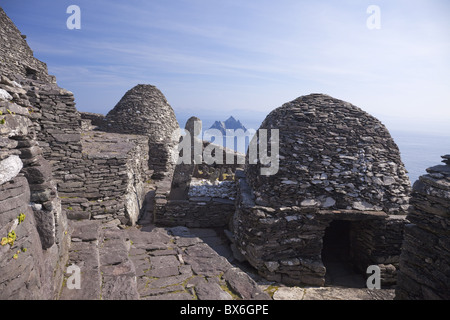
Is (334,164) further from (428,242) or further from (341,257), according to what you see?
(428,242)

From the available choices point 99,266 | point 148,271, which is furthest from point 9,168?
point 148,271

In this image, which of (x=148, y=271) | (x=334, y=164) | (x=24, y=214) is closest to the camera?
(x=24, y=214)

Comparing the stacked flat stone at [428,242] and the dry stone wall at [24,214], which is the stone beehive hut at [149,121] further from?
the stacked flat stone at [428,242]

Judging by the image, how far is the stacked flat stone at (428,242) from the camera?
4.07 metres

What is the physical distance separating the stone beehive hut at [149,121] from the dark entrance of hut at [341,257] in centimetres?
987

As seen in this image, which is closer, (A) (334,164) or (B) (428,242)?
(B) (428,242)

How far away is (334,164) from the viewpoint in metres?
7.43

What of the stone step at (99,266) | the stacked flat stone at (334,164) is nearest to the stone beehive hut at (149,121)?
the stacked flat stone at (334,164)

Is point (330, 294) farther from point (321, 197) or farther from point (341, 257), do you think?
point (321, 197)

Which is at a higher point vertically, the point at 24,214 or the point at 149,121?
the point at 149,121

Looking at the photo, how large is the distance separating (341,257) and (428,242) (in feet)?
13.5

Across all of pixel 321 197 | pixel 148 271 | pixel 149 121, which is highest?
pixel 149 121

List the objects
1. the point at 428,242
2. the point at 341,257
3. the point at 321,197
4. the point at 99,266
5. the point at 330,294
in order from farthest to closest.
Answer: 1. the point at 341,257
2. the point at 321,197
3. the point at 330,294
4. the point at 428,242
5. the point at 99,266
